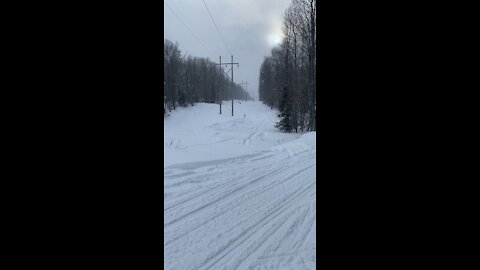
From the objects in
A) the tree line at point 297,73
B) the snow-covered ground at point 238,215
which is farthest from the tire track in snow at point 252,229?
the tree line at point 297,73

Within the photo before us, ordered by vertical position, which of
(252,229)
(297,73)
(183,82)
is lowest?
(252,229)

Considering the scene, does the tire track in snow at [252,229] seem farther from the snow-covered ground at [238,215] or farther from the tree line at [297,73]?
the tree line at [297,73]

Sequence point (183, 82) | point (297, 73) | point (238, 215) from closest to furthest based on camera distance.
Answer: point (238, 215)
point (297, 73)
point (183, 82)

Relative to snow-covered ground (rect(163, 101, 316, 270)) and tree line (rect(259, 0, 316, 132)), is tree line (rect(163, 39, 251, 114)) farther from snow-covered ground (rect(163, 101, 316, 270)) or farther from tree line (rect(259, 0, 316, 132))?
snow-covered ground (rect(163, 101, 316, 270))

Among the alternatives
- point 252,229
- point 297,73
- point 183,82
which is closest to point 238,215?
point 252,229

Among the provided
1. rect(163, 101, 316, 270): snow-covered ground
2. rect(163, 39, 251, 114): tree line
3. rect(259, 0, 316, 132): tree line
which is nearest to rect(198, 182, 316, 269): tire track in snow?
rect(163, 101, 316, 270): snow-covered ground

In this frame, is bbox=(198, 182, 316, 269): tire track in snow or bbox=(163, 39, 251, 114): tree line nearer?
bbox=(198, 182, 316, 269): tire track in snow

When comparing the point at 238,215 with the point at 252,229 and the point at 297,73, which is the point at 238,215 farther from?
the point at 297,73

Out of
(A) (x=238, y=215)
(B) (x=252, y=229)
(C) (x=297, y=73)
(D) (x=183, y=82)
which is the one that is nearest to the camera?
(B) (x=252, y=229)

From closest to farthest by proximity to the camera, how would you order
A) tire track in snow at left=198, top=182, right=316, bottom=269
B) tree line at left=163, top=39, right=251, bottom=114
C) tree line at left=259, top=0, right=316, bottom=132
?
tire track in snow at left=198, top=182, right=316, bottom=269, tree line at left=259, top=0, right=316, bottom=132, tree line at left=163, top=39, right=251, bottom=114
